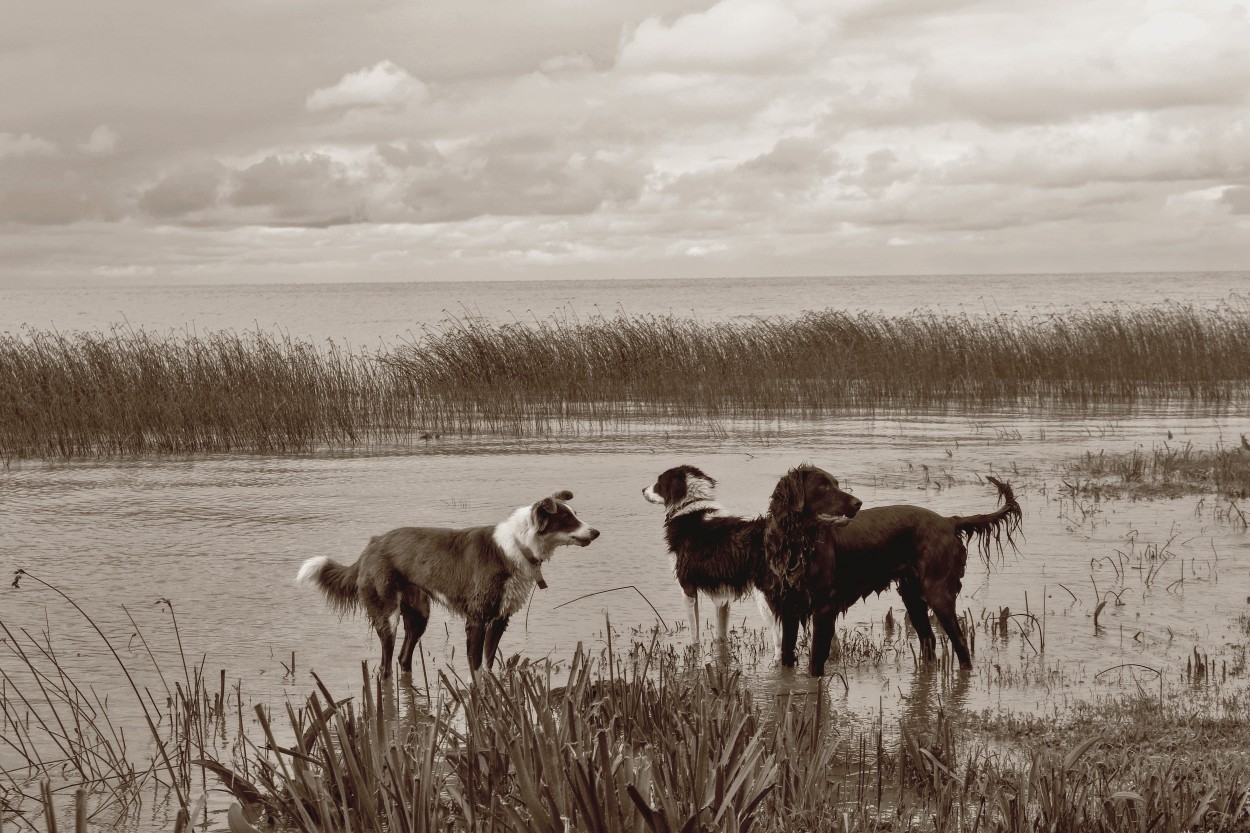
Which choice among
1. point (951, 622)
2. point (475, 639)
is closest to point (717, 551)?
point (951, 622)

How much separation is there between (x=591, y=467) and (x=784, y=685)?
8.46m

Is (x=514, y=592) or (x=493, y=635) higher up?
(x=514, y=592)

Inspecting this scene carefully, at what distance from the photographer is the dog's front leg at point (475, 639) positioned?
6590 mm

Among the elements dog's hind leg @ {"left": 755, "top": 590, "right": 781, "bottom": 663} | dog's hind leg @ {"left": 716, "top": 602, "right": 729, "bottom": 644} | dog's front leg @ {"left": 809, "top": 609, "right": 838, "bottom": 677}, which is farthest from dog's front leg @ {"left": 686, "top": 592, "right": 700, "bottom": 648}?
dog's front leg @ {"left": 809, "top": 609, "right": 838, "bottom": 677}

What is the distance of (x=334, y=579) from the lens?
728 cm

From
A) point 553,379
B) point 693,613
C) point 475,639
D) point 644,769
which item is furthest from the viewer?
point 553,379

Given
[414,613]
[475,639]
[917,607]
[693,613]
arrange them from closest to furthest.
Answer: [475,639], [917,607], [414,613], [693,613]

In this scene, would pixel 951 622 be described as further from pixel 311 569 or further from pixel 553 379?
pixel 553 379

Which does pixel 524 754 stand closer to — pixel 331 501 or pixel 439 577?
pixel 439 577

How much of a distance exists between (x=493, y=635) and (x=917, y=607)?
2.52m

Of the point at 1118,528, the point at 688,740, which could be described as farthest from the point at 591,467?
the point at 688,740

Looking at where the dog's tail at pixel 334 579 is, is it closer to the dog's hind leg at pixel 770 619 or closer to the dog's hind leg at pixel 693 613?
the dog's hind leg at pixel 693 613

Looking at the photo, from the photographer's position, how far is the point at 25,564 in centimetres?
961

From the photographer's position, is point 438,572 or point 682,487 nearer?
point 438,572
